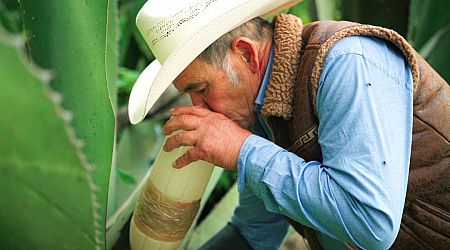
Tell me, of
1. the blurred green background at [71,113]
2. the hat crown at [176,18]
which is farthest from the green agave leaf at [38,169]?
the hat crown at [176,18]

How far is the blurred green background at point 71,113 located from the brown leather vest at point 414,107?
291 mm

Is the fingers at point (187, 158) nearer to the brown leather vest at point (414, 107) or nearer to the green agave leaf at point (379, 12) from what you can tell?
the brown leather vest at point (414, 107)

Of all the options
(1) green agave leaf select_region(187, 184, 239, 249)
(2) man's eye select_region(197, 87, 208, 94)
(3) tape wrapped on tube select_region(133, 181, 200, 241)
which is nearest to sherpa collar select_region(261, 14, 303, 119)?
(2) man's eye select_region(197, 87, 208, 94)

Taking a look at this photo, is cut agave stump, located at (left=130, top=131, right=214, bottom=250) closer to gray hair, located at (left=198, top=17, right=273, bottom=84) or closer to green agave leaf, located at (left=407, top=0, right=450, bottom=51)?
gray hair, located at (left=198, top=17, right=273, bottom=84)

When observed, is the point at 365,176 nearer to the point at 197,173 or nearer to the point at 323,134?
the point at 323,134

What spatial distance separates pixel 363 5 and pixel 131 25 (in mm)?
647

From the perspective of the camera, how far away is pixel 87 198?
0.77m

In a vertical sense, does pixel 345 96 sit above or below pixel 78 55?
below

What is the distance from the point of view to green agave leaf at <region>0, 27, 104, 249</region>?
64 centimetres

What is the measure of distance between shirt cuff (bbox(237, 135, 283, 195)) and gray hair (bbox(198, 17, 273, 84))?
0.43ft

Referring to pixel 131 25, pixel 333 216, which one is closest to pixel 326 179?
pixel 333 216

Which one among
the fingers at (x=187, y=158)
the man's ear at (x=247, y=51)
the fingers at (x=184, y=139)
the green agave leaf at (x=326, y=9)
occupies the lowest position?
the green agave leaf at (x=326, y=9)

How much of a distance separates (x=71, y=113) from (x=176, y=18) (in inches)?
10.4

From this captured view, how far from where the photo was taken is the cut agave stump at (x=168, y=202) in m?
1.28
